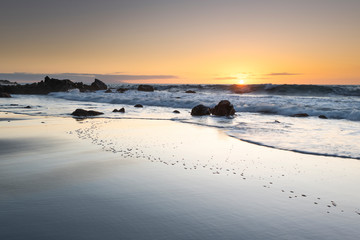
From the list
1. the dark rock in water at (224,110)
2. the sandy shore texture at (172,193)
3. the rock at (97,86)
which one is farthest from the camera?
the rock at (97,86)

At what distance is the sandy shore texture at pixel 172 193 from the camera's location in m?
2.99

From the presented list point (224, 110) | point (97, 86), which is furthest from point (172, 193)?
point (97, 86)

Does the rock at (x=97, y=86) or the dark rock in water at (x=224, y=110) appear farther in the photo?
the rock at (x=97, y=86)

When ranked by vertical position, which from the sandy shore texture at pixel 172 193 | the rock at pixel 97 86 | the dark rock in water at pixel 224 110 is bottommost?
the sandy shore texture at pixel 172 193

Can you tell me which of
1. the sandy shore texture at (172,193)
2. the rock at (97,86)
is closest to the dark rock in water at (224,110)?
the sandy shore texture at (172,193)

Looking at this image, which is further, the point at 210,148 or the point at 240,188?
the point at 210,148

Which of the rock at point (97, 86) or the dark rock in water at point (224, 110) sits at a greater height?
the rock at point (97, 86)

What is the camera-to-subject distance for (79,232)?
111 inches

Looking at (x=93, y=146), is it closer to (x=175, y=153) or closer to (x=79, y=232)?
(x=175, y=153)

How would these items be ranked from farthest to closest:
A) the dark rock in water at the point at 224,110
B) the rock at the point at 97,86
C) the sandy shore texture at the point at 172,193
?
the rock at the point at 97,86 → the dark rock in water at the point at 224,110 → the sandy shore texture at the point at 172,193

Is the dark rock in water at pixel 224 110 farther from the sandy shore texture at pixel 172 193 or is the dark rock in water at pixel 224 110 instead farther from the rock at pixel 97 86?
the rock at pixel 97 86

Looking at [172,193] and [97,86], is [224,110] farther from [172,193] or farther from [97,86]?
[97,86]

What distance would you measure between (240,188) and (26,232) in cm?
293

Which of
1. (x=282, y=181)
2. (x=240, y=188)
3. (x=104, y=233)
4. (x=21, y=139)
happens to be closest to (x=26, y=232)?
(x=104, y=233)
